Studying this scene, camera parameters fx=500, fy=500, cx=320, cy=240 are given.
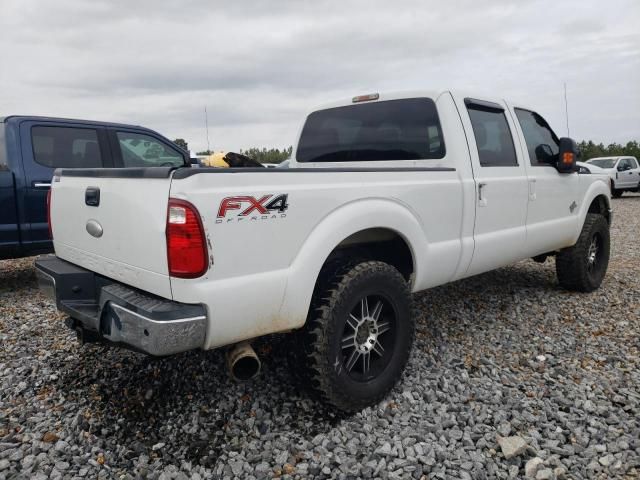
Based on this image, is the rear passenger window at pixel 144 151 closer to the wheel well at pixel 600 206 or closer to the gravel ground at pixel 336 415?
the gravel ground at pixel 336 415

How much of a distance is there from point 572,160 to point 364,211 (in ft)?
8.80

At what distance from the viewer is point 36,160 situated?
529cm

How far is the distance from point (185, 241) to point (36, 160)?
13.6 ft

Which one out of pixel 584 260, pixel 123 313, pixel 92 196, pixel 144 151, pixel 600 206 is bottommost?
pixel 584 260

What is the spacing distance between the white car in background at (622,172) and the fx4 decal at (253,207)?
710 inches

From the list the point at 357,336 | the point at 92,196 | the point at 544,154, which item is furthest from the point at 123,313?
the point at 544,154

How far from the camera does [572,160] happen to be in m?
4.39

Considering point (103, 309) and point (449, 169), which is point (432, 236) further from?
point (103, 309)

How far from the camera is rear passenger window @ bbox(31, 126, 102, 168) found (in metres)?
5.36

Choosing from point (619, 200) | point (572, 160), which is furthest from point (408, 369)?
point (619, 200)

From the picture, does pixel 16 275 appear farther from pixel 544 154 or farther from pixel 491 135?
pixel 544 154

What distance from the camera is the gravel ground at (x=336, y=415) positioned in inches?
92.6

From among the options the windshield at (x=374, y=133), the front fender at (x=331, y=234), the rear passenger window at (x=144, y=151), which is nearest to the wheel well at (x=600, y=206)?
the windshield at (x=374, y=133)

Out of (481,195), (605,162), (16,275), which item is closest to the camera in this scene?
(481,195)
